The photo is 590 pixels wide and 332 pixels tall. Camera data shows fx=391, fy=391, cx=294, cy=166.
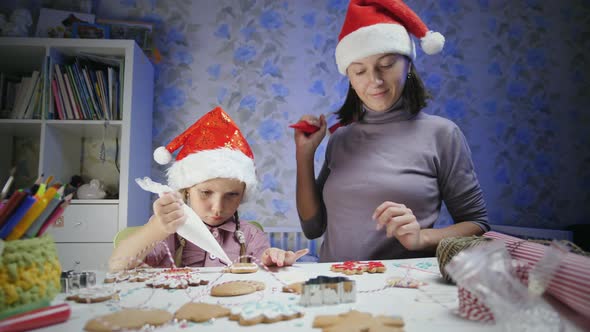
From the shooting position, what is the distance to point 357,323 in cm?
48

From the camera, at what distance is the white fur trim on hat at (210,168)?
1.18 m

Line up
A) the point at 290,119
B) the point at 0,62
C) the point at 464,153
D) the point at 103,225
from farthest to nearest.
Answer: the point at 290,119 → the point at 0,62 → the point at 103,225 → the point at 464,153

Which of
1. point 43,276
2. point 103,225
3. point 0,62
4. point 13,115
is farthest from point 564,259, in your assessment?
point 0,62

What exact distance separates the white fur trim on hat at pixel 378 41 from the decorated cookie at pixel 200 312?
0.83m

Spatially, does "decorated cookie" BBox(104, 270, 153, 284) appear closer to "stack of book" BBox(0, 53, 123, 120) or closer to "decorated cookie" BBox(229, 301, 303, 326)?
"decorated cookie" BBox(229, 301, 303, 326)

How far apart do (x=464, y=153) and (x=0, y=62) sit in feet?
8.20

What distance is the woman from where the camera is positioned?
1087 mm

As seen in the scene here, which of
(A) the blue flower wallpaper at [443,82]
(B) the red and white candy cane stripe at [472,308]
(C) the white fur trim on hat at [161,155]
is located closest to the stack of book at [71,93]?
(A) the blue flower wallpaper at [443,82]

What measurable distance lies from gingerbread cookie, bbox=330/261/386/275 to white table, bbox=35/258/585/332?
2cm

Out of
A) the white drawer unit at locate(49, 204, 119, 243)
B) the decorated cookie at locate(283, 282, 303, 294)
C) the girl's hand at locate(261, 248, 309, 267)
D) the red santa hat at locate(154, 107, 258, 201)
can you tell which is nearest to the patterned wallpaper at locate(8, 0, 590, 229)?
the white drawer unit at locate(49, 204, 119, 243)

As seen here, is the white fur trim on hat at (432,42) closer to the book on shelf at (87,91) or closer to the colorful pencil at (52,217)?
the colorful pencil at (52,217)

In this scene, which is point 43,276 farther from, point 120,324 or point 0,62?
point 0,62

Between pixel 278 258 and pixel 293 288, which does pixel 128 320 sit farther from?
pixel 278 258

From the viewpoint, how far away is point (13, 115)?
2.12 metres
